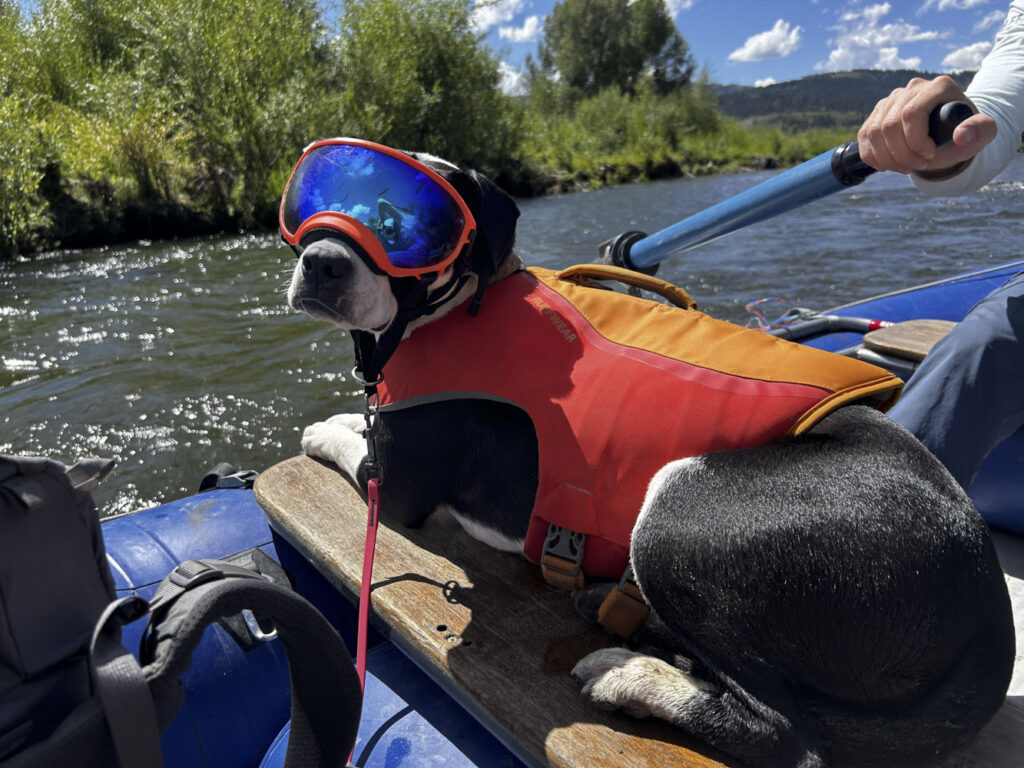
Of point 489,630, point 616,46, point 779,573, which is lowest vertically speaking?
point 489,630

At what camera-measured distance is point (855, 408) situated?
1.50m

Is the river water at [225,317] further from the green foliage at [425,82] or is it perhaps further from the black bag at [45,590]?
the green foliage at [425,82]

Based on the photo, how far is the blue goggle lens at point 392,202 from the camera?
167 centimetres

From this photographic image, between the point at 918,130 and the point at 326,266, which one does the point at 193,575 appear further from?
the point at 918,130

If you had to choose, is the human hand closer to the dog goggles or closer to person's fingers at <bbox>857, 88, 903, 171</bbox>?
Answer: person's fingers at <bbox>857, 88, 903, 171</bbox>

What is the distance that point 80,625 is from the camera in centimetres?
77

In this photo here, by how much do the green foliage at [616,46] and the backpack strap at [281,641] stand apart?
2247 inches

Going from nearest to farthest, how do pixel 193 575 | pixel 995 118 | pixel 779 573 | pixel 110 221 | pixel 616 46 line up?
1. pixel 193 575
2. pixel 779 573
3. pixel 995 118
4. pixel 110 221
5. pixel 616 46

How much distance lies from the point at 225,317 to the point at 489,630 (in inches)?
307

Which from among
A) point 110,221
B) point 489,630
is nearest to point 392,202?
point 489,630

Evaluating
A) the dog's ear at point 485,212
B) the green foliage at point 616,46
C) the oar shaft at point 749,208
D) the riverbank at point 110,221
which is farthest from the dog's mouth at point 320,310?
the green foliage at point 616,46

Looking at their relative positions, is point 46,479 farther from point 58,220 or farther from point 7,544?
point 58,220

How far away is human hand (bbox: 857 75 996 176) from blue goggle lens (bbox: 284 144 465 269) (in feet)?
3.27

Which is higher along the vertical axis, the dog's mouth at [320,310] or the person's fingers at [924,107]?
the person's fingers at [924,107]
